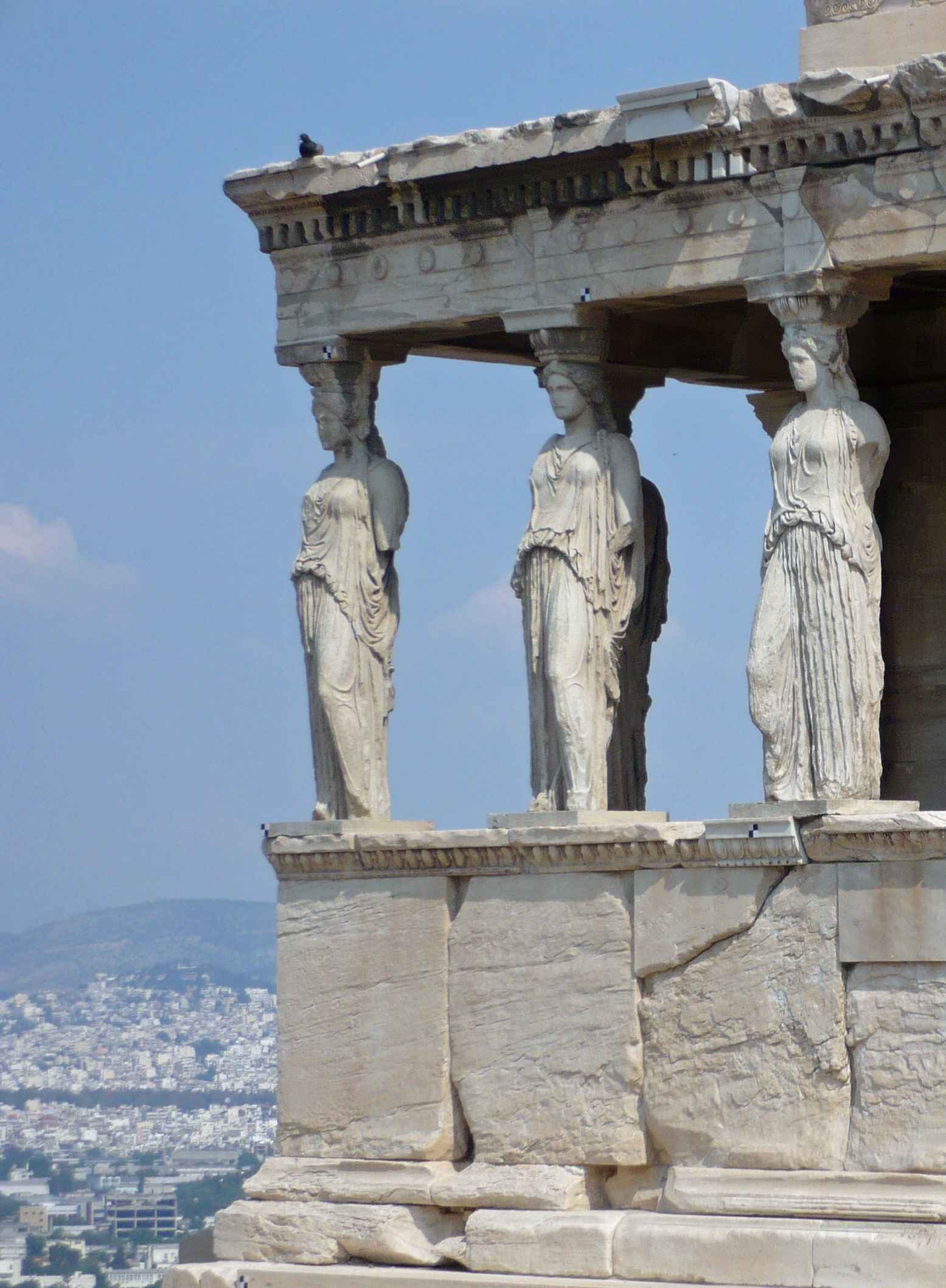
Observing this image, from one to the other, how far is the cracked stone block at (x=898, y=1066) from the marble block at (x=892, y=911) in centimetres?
7

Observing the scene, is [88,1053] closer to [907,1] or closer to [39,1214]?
[39,1214]

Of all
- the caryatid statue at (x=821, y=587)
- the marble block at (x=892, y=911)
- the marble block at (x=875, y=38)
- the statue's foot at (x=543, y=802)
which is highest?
the marble block at (x=875, y=38)

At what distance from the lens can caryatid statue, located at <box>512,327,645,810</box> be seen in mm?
17844

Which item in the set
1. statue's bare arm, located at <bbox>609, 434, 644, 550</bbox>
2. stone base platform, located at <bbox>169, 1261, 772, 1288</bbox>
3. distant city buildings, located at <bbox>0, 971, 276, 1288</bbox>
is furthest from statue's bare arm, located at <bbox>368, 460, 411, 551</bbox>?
distant city buildings, located at <bbox>0, 971, 276, 1288</bbox>

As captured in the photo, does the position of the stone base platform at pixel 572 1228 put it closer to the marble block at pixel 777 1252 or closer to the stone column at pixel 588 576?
the marble block at pixel 777 1252

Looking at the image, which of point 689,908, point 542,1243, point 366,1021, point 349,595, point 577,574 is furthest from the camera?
point 349,595

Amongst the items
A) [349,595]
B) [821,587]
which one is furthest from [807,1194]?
[349,595]

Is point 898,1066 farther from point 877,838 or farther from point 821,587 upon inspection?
point 821,587

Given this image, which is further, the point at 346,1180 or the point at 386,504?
the point at 386,504

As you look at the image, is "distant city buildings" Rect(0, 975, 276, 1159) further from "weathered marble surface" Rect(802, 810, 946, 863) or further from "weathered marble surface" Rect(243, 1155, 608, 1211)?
"weathered marble surface" Rect(802, 810, 946, 863)

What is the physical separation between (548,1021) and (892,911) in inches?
70.5

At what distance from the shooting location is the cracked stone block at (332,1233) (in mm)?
17875

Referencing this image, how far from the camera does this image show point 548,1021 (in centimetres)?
1769

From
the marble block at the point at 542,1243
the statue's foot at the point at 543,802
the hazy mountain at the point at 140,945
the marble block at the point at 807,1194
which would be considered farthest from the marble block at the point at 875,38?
the hazy mountain at the point at 140,945
